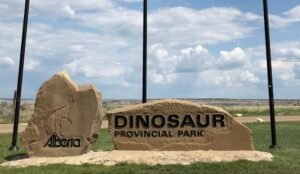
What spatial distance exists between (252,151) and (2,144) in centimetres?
928

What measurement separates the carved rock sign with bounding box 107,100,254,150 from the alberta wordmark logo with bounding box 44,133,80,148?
1012 mm

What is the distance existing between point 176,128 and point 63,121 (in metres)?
3.03

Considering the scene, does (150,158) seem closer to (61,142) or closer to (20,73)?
(61,142)

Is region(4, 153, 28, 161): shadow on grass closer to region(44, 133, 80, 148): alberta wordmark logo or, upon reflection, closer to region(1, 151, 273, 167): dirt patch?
region(1, 151, 273, 167): dirt patch

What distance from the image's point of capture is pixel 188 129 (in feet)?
43.5

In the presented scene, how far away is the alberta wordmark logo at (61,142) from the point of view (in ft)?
43.2

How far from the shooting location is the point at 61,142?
43.4 ft

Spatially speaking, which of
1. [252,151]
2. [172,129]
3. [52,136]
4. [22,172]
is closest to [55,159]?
[52,136]

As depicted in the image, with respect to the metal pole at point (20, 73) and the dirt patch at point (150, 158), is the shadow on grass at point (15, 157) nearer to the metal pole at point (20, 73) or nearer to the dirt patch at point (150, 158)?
the dirt patch at point (150, 158)

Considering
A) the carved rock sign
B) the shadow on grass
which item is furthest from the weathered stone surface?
the carved rock sign

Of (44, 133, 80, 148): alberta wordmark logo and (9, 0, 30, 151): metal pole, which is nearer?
(44, 133, 80, 148): alberta wordmark logo

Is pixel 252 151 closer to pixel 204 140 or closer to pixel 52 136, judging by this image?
pixel 204 140

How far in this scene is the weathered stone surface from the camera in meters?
13.1

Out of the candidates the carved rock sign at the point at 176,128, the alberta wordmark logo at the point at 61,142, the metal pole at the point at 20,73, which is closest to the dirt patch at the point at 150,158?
the carved rock sign at the point at 176,128
